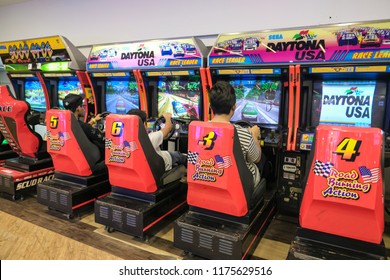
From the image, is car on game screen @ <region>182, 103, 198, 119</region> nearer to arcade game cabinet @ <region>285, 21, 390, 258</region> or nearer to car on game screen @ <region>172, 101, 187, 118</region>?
car on game screen @ <region>172, 101, 187, 118</region>

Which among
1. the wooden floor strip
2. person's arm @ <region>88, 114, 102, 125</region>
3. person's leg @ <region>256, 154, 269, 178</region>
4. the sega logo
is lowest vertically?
the wooden floor strip

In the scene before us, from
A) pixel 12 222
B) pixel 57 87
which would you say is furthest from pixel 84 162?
pixel 57 87

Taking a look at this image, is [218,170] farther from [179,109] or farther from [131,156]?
[179,109]

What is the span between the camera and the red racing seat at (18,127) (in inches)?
138

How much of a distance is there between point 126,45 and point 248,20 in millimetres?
1652

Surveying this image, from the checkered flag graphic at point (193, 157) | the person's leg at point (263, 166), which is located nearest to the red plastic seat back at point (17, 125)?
the checkered flag graphic at point (193, 157)

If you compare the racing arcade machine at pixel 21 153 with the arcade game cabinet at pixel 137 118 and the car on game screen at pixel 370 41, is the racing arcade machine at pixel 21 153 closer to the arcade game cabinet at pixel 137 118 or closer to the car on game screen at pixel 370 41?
the arcade game cabinet at pixel 137 118

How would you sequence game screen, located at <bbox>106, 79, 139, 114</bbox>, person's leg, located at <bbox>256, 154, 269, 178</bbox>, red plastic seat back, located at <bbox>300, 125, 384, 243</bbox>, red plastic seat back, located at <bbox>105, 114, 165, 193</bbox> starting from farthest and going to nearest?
1. game screen, located at <bbox>106, 79, 139, 114</bbox>
2. person's leg, located at <bbox>256, 154, 269, 178</bbox>
3. red plastic seat back, located at <bbox>105, 114, 165, 193</bbox>
4. red plastic seat back, located at <bbox>300, 125, 384, 243</bbox>

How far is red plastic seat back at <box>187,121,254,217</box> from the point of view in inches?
77.7

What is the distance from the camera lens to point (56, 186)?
9.94 ft

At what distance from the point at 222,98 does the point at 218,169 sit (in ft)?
1.75

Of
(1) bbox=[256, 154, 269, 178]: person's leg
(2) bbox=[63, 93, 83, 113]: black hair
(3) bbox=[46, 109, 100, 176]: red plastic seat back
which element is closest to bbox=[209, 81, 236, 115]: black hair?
(1) bbox=[256, 154, 269, 178]: person's leg

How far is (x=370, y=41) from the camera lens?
2426 mm

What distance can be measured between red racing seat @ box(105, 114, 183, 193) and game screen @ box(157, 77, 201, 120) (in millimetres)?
1006
